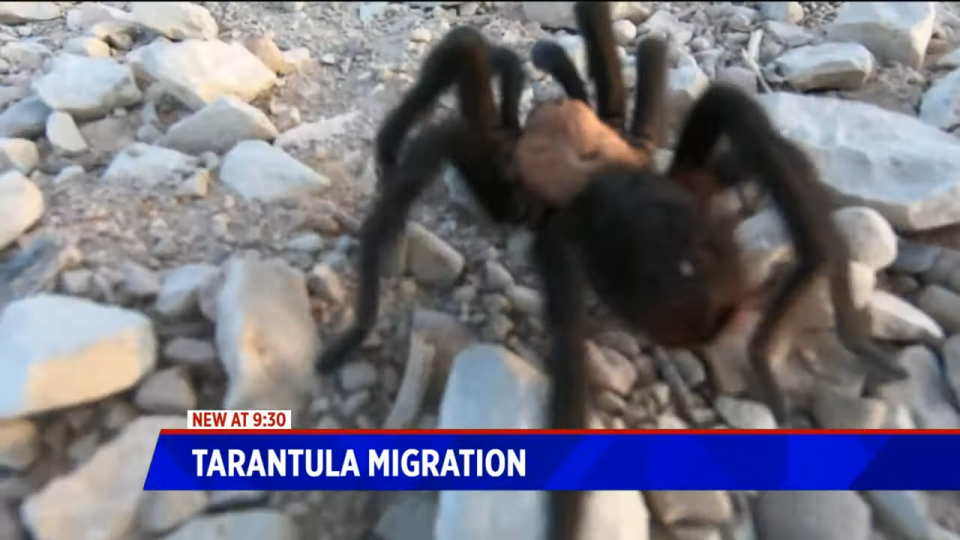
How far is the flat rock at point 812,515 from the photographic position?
1.13 m

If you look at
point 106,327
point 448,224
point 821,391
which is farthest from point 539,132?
point 106,327

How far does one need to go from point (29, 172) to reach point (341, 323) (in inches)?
26.5

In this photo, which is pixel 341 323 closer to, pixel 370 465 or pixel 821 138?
pixel 370 465

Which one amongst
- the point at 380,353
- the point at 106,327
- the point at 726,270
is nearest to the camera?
the point at 726,270

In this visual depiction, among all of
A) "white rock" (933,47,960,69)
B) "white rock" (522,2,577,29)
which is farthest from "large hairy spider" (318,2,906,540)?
"white rock" (933,47,960,69)

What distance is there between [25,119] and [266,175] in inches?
20.0

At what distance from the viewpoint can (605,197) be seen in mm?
1221

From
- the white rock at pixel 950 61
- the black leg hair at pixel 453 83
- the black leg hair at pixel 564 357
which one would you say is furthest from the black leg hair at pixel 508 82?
the white rock at pixel 950 61

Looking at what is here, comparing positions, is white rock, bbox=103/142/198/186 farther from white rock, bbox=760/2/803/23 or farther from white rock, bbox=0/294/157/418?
white rock, bbox=760/2/803/23

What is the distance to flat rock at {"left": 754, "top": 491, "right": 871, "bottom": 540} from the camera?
3.72 ft

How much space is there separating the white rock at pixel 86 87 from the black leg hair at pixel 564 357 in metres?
1.01

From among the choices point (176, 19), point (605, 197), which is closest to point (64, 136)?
point (176, 19)

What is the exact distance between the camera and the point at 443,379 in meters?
1.28

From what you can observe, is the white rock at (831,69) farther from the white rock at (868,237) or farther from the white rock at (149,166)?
the white rock at (149,166)
